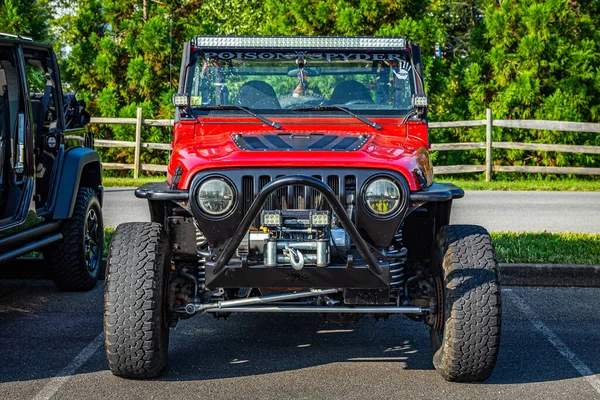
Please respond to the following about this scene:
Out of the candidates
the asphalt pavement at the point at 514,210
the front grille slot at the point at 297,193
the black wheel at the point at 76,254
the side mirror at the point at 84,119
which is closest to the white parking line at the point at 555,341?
the front grille slot at the point at 297,193

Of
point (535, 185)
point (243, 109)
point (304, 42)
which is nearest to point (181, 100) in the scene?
point (243, 109)

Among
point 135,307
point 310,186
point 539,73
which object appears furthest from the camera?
point 539,73

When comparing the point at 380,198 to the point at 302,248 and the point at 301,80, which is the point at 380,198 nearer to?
the point at 302,248

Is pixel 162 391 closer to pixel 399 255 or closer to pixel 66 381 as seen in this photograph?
pixel 66 381

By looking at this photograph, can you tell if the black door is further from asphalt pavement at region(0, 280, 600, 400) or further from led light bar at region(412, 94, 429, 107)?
led light bar at region(412, 94, 429, 107)

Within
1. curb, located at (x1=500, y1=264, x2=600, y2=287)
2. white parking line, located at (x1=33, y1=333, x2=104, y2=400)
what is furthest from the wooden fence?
white parking line, located at (x1=33, y1=333, x2=104, y2=400)

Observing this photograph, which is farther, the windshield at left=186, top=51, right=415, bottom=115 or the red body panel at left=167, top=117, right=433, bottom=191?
the windshield at left=186, top=51, right=415, bottom=115

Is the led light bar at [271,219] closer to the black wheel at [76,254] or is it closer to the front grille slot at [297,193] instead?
the front grille slot at [297,193]

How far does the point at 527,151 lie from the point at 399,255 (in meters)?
14.1

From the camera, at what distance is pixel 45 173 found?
728 cm

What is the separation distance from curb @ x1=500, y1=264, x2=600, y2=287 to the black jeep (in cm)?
351

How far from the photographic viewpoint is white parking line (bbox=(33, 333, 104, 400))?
193 inches

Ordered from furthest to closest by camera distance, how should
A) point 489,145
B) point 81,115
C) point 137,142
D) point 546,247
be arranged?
point 137,142
point 489,145
point 546,247
point 81,115

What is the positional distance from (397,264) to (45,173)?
3.37 meters
